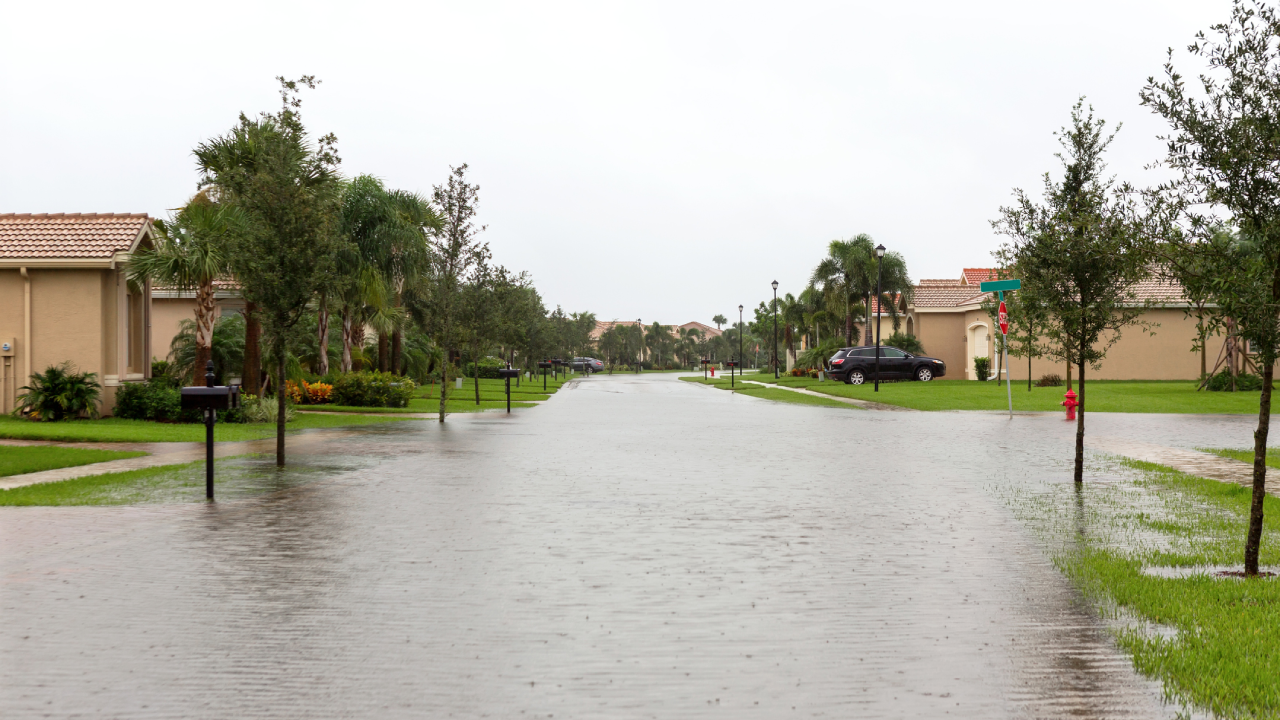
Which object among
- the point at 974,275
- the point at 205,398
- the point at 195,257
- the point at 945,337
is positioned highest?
the point at 974,275

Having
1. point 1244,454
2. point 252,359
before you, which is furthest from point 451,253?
point 1244,454

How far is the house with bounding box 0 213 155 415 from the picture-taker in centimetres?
2211

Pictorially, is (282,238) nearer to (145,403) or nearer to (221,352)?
(145,403)

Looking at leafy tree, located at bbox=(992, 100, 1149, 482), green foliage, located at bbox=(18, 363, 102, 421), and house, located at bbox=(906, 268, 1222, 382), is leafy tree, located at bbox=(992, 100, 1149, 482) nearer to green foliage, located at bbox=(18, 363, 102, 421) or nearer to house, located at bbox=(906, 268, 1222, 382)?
green foliage, located at bbox=(18, 363, 102, 421)

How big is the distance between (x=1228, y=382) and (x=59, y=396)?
35.7 m

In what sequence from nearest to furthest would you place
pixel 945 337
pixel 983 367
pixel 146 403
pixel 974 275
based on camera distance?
pixel 146 403, pixel 983 367, pixel 945 337, pixel 974 275

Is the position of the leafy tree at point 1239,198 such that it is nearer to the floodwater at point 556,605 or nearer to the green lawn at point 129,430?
the floodwater at point 556,605

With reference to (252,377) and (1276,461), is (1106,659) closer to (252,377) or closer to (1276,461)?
(1276,461)

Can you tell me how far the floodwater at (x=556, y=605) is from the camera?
15.5ft

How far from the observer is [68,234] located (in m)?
22.8

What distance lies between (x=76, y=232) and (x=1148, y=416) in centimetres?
2661

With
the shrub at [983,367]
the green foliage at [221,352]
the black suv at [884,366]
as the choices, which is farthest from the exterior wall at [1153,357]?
the green foliage at [221,352]

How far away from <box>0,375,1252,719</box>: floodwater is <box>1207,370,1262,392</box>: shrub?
88.0ft

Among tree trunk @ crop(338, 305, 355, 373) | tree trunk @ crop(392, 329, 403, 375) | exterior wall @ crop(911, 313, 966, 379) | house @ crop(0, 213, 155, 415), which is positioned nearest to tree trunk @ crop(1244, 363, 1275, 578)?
house @ crop(0, 213, 155, 415)
